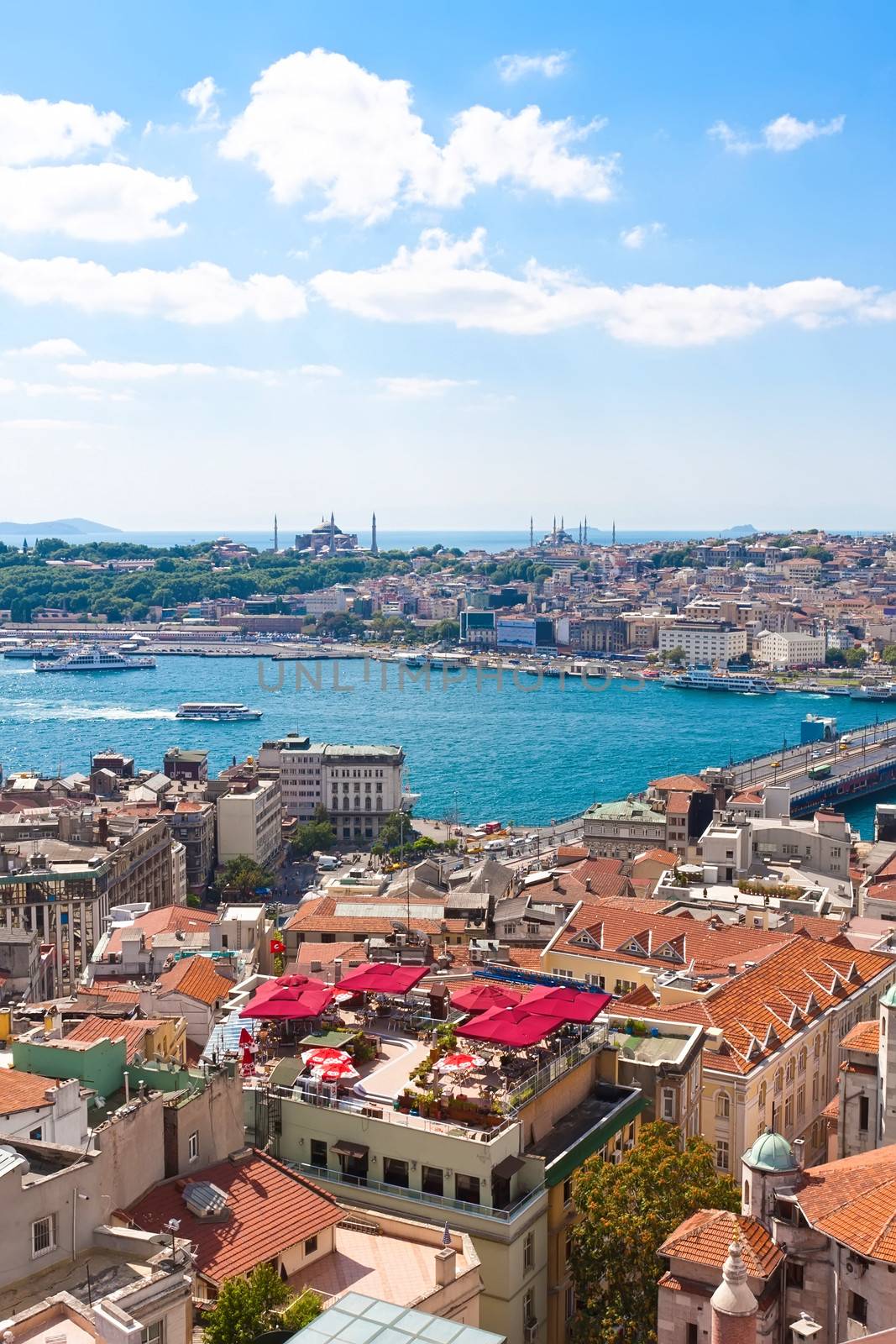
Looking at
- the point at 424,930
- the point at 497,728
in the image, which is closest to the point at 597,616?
the point at 497,728

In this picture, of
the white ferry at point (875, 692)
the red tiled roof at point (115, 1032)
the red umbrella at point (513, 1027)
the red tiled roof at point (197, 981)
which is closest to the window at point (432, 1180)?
the red umbrella at point (513, 1027)

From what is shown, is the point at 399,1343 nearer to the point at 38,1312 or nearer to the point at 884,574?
the point at 38,1312

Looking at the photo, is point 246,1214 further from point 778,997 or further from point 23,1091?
point 778,997

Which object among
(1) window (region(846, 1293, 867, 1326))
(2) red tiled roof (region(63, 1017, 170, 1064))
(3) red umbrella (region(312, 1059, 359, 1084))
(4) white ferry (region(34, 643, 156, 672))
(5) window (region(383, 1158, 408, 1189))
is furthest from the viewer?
(4) white ferry (region(34, 643, 156, 672))

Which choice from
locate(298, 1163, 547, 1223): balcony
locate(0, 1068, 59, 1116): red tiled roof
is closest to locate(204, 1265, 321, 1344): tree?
locate(0, 1068, 59, 1116): red tiled roof

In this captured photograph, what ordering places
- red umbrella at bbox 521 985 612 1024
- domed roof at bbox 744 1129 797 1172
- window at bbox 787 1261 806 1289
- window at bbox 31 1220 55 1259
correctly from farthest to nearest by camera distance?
red umbrella at bbox 521 985 612 1024
domed roof at bbox 744 1129 797 1172
window at bbox 787 1261 806 1289
window at bbox 31 1220 55 1259

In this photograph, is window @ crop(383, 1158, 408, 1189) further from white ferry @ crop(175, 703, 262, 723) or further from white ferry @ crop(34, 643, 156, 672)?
white ferry @ crop(34, 643, 156, 672)
